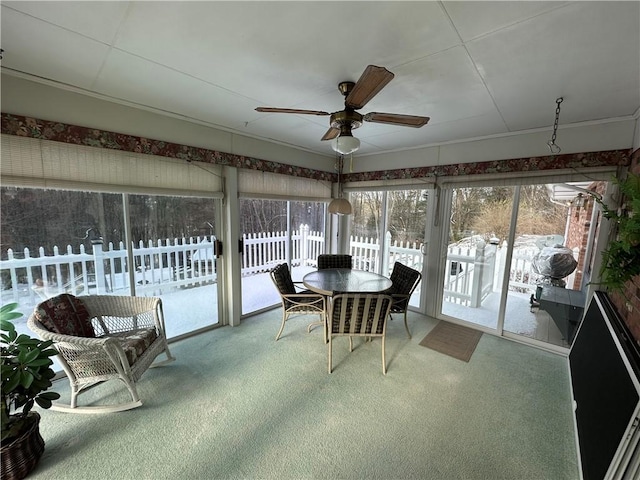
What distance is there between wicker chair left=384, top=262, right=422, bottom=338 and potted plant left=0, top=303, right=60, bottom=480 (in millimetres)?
2749

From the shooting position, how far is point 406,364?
8.42ft

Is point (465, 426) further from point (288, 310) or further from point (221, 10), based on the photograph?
point (221, 10)

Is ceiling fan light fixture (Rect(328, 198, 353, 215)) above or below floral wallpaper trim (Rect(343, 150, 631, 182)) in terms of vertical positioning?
below

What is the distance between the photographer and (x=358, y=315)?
7.79 feet

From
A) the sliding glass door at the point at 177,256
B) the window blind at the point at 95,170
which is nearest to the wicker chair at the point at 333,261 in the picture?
the sliding glass door at the point at 177,256

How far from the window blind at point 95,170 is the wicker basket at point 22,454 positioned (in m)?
1.67

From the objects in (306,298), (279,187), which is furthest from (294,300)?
(279,187)

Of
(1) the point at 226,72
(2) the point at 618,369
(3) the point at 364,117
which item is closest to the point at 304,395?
(2) the point at 618,369

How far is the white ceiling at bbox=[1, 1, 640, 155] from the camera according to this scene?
1210 mm

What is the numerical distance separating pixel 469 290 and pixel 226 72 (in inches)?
149

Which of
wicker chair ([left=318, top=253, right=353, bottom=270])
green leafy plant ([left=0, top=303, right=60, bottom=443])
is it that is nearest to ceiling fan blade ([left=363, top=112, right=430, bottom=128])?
wicker chair ([left=318, top=253, right=353, bottom=270])

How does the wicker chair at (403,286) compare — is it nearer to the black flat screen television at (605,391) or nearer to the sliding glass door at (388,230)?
the sliding glass door at (388,230)

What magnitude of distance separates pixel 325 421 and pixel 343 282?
143 cm

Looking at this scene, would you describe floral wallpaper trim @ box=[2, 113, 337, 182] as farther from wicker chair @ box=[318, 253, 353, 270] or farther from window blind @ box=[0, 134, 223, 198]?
wicker chair @ box=[318, 253, 353, 270]
